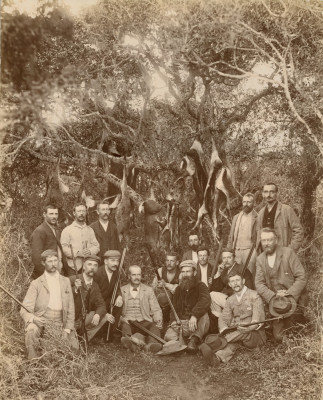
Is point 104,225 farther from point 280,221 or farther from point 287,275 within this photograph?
point 287,275

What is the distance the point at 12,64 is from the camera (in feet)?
15.7

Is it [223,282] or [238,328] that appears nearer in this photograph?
[238,328]

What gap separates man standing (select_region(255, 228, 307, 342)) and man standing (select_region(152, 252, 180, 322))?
0.71 meters

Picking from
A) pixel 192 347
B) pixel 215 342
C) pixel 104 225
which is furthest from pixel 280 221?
pixel 104 225

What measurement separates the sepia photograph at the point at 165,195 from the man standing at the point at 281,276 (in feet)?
0.04

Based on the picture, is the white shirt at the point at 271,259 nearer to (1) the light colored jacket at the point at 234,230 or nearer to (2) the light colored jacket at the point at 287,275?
(2) the light colored jacket at the point at 287,275

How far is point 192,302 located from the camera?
4.87 metres

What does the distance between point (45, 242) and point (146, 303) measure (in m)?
1.02

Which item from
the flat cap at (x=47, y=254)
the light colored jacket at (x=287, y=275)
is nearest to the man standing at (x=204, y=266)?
the light colored jacket at (x=287, y=275)

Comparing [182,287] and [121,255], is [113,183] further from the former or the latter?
[182,287]

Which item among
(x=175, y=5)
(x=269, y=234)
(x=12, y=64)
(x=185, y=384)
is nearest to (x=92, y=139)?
(x=12, y=64)

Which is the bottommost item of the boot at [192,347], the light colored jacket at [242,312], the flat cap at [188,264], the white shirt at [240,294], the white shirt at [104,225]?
the boot at [192,347]

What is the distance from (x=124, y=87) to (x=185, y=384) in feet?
8.50

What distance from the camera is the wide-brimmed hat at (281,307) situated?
15.9 ft
